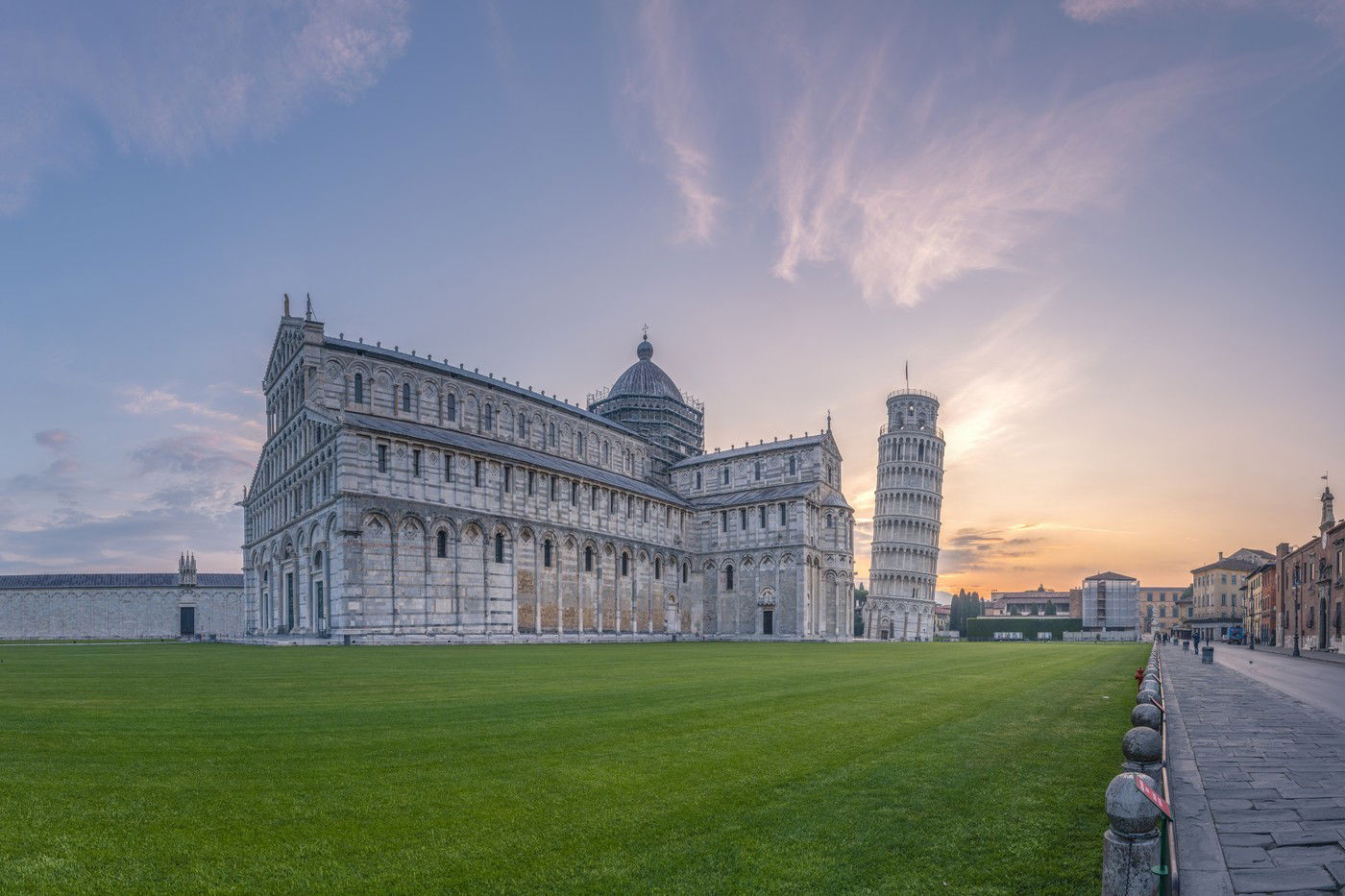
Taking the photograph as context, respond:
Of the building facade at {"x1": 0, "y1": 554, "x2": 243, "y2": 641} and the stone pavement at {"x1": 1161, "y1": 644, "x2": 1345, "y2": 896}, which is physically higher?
the stone pavement at {"x1": 1161, "y1": 644, "x2": 1345, "y2": 896}

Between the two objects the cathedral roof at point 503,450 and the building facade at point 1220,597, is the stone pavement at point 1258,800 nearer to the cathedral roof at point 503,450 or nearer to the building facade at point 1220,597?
the cathedral roof at point 503,450

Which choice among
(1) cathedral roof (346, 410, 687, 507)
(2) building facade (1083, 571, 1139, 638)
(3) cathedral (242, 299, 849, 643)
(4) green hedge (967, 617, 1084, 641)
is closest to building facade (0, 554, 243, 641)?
(3) cathedral (242, 299, 849, 643)

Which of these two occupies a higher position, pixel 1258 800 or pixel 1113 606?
pixel 1258 800

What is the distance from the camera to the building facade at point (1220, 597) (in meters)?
109

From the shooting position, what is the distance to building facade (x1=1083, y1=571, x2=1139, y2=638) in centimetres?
10612

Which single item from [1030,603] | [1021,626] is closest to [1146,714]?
[1021,626]

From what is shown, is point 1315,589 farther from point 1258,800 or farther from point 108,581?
point 108,581

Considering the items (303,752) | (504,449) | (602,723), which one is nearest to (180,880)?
(303,752)

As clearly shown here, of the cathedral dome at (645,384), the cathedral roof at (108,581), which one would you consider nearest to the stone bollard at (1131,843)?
the cathedral dome at (645,384)

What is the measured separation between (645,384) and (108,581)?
55813mm

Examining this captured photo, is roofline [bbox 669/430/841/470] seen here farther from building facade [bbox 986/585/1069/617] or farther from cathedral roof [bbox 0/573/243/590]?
building facade [bbox 986/585/1069/617]

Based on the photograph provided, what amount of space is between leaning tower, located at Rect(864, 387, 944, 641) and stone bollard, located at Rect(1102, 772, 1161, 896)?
10188cm

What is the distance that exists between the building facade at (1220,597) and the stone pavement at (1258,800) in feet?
366

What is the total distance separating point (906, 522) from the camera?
104 m
